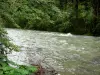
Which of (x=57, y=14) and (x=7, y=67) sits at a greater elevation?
(x=57, y=14)

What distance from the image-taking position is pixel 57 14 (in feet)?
24.7

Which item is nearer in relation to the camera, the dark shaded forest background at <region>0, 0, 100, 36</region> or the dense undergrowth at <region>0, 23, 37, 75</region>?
the dense undergrowth at <region>0, 23, 37, 75</region>

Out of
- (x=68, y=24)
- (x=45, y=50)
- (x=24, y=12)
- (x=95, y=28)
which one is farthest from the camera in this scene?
(x=68, y=24)

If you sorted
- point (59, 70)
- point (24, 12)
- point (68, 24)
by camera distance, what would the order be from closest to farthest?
1. point (24, 12)
2. point (59, 70)
3. point (68, 24)

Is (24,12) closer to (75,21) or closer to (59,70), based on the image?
(59,70)

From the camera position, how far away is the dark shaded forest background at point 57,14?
6820 mm

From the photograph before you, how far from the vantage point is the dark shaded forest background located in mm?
6820

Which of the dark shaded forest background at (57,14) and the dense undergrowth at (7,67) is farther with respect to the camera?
the dark shaded forest background at (57,14)

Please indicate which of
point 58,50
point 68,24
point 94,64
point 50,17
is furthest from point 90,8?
point 50,17

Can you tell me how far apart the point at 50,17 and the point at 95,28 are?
54.7 ft

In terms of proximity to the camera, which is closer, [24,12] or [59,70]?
[24,12]

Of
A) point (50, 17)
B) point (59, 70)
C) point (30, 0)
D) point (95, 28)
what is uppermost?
point (30, 0)

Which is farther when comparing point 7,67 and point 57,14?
point 57,14

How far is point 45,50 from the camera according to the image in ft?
46.4
